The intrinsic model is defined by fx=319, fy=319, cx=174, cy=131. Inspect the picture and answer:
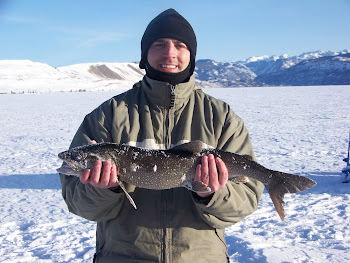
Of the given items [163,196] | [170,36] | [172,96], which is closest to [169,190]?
[163,196]

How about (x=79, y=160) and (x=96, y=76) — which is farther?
(x=96, y=76)

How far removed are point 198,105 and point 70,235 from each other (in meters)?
3.09

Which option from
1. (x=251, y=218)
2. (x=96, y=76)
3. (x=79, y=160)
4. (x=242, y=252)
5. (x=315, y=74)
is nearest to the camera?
(x=79, y=160)

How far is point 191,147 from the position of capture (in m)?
2.15

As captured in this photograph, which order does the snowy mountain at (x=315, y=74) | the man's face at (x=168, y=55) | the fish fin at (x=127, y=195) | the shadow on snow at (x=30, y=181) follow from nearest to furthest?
the fish fin at (x=127, y=195) < the man's face at (x=168, y=55) < the shadow on snow at (x=30, y=181) < the snowy mountain at (x=315, y=74)

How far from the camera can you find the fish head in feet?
7.43

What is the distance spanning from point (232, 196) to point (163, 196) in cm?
47

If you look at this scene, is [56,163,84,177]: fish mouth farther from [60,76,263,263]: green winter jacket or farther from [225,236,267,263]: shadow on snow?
[225,236,267,263]: shadow on snow

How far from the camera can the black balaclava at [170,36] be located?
236 cm

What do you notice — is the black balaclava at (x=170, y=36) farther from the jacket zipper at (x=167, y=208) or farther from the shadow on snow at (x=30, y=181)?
the shadow on snow at (x=30, y=181)

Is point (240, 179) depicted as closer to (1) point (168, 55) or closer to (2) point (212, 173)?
(2) point (212, 173)

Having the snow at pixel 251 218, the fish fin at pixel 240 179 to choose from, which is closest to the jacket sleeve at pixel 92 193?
the fish fin at pixel 240 179

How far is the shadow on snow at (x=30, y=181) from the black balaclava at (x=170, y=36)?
15.9 ft

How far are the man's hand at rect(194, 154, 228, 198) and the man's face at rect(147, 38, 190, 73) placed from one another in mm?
719
